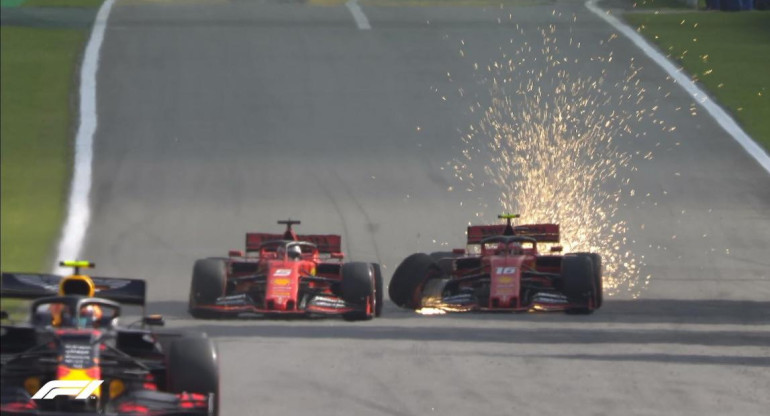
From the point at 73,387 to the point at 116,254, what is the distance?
35.3 ft

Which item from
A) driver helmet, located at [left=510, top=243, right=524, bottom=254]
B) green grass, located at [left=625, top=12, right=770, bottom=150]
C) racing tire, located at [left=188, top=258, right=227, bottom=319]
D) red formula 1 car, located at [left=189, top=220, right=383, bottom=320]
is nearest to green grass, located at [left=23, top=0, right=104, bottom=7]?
green grass, located at [left=625, top=12, right=770, bottom=150]

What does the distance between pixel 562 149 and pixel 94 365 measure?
1597cm

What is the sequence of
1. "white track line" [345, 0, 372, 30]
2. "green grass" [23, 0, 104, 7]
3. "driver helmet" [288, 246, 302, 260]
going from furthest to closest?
"green grass" [23, 0, 104, 7] < "white track line" [345, 0, 372, 30] < "driver helmet" [288, 246, 302, 260]

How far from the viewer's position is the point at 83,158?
2545cm

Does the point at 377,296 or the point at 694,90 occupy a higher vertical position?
the point at 694,90

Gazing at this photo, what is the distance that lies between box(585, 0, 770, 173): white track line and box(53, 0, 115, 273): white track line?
38.1 feet

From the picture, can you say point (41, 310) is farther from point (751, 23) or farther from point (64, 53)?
point (751, 23)

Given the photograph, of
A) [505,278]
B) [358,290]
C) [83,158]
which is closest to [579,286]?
[505,278]

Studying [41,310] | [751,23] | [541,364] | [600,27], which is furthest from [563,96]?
[41,310]

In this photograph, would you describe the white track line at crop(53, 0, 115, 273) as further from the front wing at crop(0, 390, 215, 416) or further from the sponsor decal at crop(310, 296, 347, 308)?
the front wing at crop(0, 390, 215, 416)

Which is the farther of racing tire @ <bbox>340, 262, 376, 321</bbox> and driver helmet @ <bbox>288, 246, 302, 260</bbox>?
driver helmet @ <bbox>288, 246, 302, 260</bbox>

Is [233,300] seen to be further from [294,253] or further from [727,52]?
[727,52]

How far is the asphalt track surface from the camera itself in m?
12.9

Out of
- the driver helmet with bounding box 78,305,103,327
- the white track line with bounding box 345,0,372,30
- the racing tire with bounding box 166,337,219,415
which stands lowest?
the racing tire with bounding box 166,337,219,415
